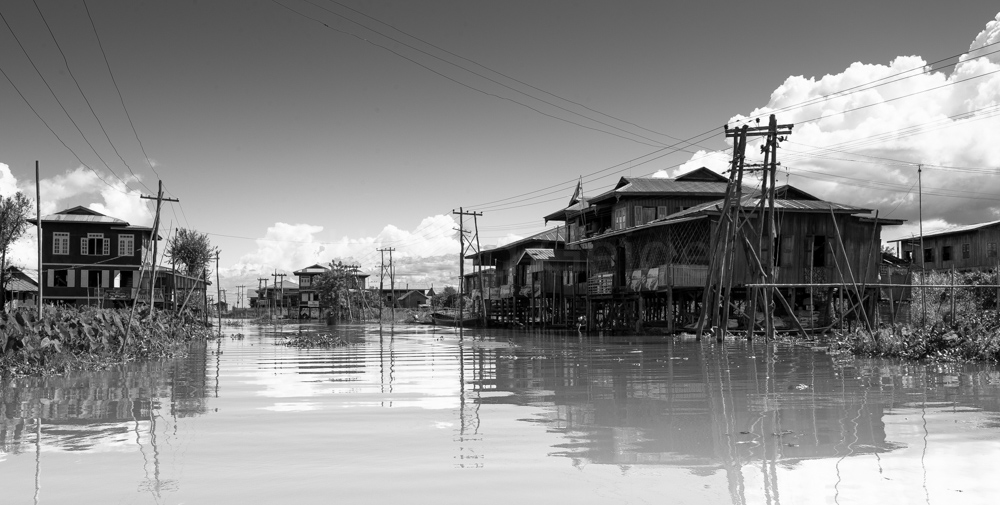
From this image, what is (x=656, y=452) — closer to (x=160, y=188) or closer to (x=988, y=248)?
(x=160, y=188)

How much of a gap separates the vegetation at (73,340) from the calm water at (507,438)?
909mm

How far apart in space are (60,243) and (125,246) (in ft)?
14.3

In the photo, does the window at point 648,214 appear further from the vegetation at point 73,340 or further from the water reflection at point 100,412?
the water reflection at point 100,412

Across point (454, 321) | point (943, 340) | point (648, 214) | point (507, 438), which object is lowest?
point (454, 321)

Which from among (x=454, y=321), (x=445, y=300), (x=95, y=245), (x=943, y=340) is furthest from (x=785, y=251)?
(x=445, y=300)

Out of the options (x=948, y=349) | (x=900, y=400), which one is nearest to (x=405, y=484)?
(x=900, y=400)

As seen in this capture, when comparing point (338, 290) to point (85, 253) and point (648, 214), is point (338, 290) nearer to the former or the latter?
point (85, 253)

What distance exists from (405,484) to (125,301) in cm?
5901

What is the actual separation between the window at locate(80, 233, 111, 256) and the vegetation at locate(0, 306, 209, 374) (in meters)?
35.4

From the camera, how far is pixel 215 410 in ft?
40.6

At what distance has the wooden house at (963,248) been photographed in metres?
52.2

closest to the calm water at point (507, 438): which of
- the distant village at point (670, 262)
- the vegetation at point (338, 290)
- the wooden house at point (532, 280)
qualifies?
the distant village at point (670, 262)

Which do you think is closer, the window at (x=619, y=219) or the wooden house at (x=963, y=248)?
the window at (x=619, y=219)

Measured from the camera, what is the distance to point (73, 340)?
20312mm
